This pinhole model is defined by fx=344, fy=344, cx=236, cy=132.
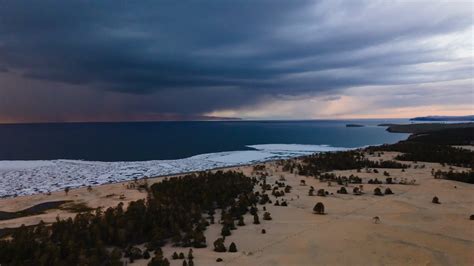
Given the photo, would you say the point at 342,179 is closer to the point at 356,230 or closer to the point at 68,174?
the point at 356,230

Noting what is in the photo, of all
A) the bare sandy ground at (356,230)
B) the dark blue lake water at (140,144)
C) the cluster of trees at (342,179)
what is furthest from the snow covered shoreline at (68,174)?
the cluster of trees at (342,179)

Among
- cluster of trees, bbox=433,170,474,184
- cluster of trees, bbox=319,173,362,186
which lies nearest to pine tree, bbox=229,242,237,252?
cluster of trees, bbox=319,173,362,186

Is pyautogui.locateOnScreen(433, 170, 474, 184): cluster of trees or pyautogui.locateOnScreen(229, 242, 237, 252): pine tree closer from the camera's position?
pyautogui.locateOnScreen(229, 242, 237, 252): pine tree

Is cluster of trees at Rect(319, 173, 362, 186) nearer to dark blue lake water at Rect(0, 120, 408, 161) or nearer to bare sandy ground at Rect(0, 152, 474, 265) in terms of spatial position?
bare sandy ground at Rect(0, 152, 474, 265)

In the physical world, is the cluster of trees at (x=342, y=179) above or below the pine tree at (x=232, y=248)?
above

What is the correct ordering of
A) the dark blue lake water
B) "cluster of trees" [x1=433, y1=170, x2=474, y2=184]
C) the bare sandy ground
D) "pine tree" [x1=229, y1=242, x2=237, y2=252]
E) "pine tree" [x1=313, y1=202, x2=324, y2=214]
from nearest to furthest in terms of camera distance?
the bare sandy ground → "pine tree" [x1=229, y1=242, x2=237, y2=252] → "pine tree" [x1=313, y1=202, x2=324, y2=214] → "cluster of trees" [x1=433, y1=170, x2=474, y2=184] → the dark blue lake water

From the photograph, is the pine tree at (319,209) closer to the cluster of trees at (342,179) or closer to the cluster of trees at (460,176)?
the cluster of trees at (342,179)

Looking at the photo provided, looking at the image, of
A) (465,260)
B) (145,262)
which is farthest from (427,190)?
(145,262)
